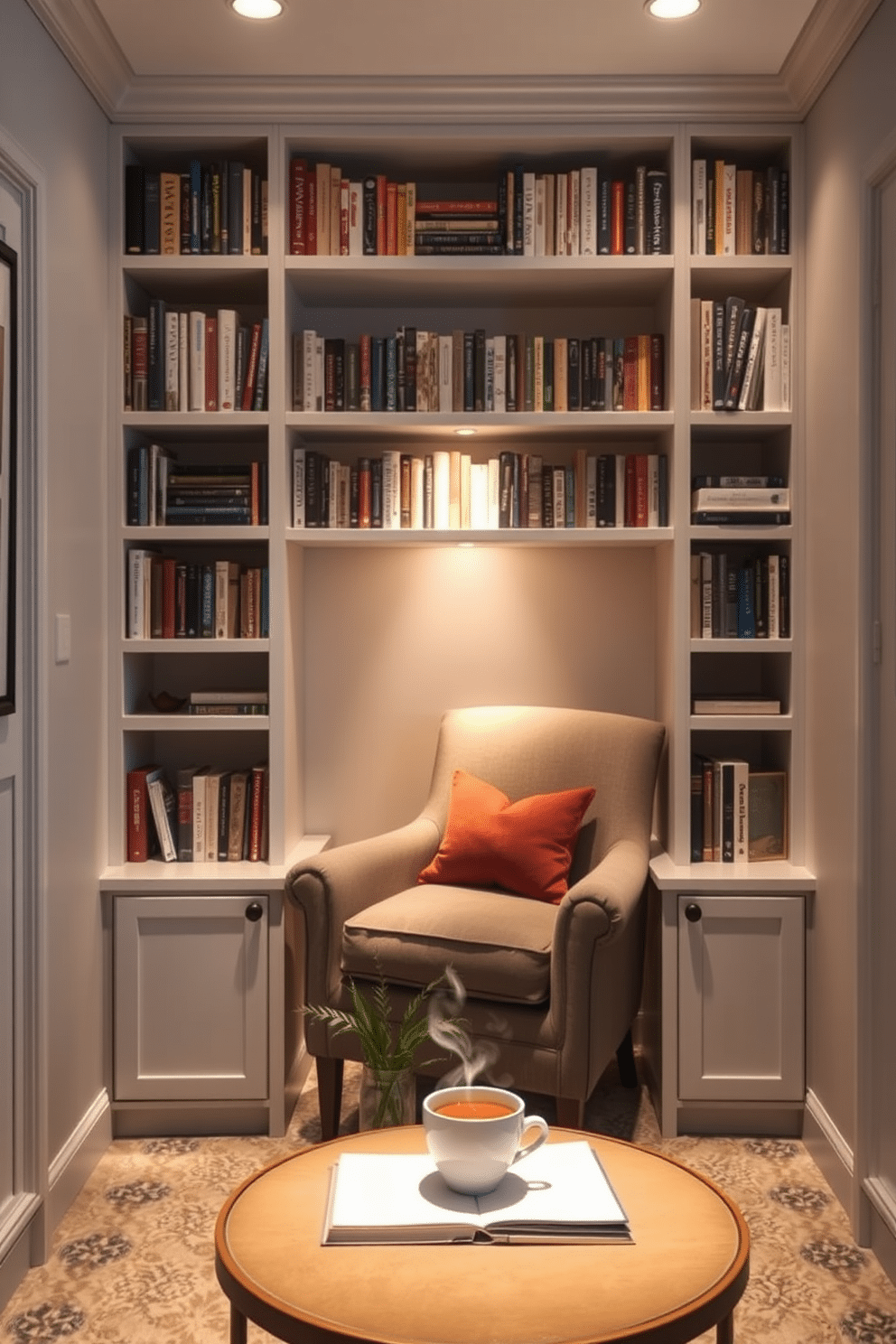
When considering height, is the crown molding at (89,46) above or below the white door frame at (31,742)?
above

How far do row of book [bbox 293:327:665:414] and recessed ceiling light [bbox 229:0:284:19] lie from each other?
0.76 metres

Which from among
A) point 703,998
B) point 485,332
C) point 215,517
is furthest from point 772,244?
point 703,998

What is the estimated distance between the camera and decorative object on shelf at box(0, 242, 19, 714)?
222 centimetres

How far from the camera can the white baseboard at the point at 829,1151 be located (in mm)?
2594

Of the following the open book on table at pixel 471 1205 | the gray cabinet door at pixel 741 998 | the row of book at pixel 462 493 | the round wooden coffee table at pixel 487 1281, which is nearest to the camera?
the round wooden coffee table at pixel 487 1281

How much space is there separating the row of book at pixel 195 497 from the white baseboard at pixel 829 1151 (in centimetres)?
200

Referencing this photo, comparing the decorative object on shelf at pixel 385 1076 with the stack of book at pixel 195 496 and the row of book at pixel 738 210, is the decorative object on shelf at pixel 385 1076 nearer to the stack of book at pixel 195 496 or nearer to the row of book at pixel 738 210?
the stack of book at pixel 195 496

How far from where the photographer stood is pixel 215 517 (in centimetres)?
315

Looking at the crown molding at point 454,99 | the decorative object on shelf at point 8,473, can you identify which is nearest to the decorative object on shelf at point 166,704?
the decorative object on shelf at point 8,473

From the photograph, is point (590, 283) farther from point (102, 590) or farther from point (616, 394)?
point (102, 590)

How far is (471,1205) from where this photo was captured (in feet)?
4.97

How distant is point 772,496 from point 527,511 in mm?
627

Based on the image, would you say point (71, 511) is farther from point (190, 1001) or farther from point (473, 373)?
point (190, 1001)

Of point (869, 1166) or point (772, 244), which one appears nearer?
point (869, 1166)
